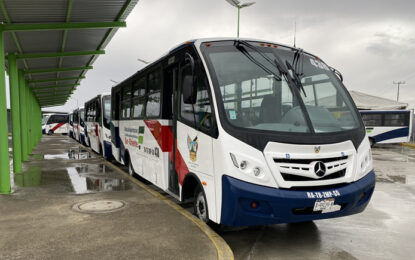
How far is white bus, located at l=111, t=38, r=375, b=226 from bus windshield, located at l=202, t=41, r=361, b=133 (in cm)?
1

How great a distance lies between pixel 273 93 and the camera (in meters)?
4.73

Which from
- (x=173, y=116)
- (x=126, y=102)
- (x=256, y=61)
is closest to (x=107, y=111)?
(x=126, y=102)

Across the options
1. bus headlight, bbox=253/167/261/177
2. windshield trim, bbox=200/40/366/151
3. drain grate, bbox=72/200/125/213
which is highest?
windshield trim, bbox=200/40/366/151

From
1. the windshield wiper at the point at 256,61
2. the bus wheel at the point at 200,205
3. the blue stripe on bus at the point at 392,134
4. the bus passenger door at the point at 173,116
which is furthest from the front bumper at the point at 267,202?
the blue stripe on bus at the point at 392,134

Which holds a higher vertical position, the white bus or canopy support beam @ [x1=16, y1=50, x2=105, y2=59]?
canopy support beam @ [x1=16, y1=50, x2=105, y2=59]

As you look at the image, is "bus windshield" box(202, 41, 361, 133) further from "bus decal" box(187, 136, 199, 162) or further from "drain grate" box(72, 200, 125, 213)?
"drain grate" box(72, 200, 125, 213)

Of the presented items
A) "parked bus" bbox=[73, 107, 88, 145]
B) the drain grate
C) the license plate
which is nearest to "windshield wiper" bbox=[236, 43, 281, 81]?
the license plate

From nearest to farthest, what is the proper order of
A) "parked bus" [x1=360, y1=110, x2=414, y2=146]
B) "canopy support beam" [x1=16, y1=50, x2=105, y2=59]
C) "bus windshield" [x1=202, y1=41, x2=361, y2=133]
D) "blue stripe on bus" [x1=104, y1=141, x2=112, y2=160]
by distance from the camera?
1. "bus windshield" [x1=202, y1=41, x2=361, y2=133]
2. "canopy support beam" [x1=16, y1=50, x2=105, y2=59]
3. "blue stripe on bus" [x1=104, y1=141, x2=112, y2=160]
4. "parked bus" [x1=360, y1=110, x2=414, y2=146]

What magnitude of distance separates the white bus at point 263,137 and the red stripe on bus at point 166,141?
5cm

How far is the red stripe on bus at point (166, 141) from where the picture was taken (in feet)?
18.5

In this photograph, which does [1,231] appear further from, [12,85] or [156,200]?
[12,85]

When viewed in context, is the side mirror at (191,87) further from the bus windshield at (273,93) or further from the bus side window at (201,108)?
the bus windshield at (273,93)

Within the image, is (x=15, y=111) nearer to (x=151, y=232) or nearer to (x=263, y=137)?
(x=151, y=232)

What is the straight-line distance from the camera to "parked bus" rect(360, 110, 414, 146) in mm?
23969
